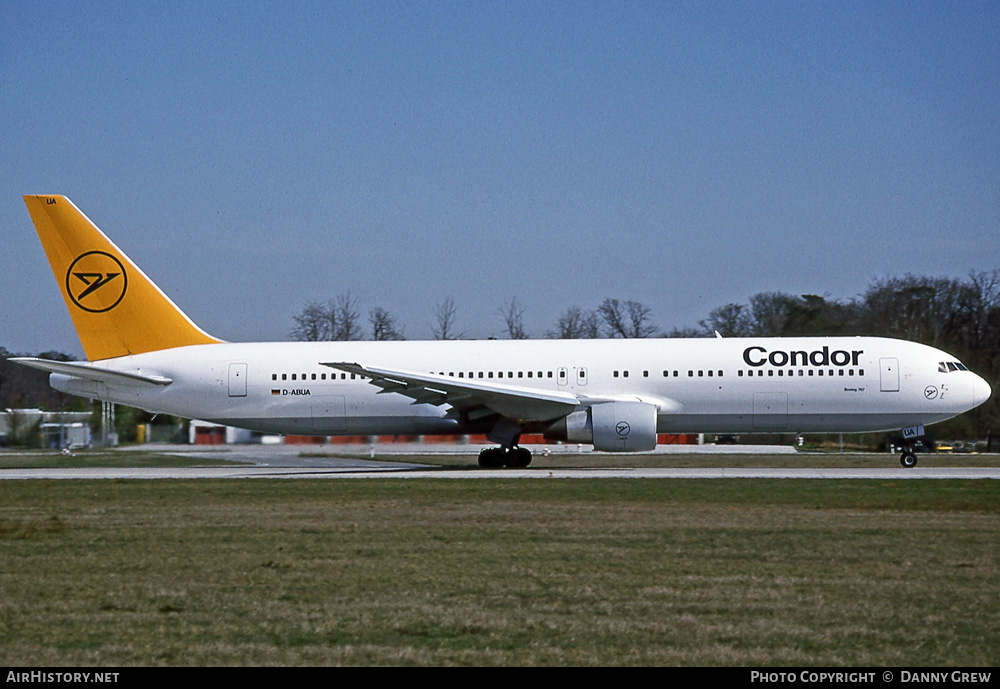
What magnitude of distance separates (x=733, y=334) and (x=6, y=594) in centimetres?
6279

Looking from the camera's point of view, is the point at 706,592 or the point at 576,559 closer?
the point at 706,592

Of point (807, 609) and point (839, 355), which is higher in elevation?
point (839, 355)

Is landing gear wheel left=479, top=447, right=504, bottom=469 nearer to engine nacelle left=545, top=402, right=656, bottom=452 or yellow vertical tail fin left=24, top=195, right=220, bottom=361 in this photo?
engine nacelle left=545, top=402, right=656, bottom=452

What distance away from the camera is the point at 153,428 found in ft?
133

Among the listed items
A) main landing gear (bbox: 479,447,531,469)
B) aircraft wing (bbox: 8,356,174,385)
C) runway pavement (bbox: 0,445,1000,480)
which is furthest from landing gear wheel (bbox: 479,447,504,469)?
aircraft wing (bbox: 8,356,174,385)

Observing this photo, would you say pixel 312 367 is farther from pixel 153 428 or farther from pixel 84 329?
pixel 153 428

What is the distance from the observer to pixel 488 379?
30.4m

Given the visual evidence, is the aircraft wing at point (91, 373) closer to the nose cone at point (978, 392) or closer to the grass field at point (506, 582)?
the grass field at point (506, 582)

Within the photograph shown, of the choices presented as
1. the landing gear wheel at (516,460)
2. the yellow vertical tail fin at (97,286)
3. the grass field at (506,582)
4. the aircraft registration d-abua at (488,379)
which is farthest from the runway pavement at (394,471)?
the grass field at (506,582)

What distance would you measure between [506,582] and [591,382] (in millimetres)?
19664

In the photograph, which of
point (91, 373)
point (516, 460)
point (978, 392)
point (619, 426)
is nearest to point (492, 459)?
point (516, 460)
